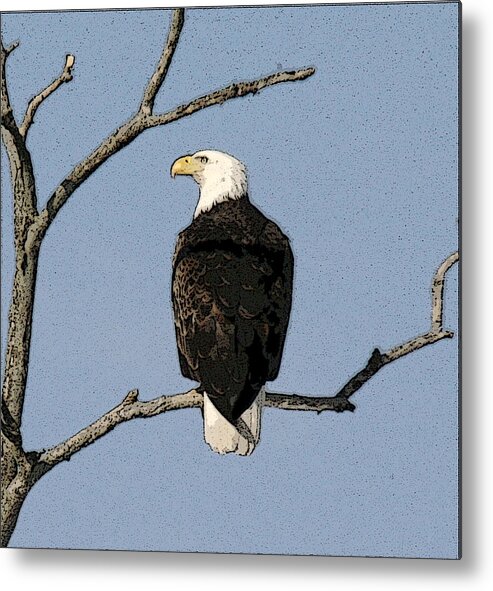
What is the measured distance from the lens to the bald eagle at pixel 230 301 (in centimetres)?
252

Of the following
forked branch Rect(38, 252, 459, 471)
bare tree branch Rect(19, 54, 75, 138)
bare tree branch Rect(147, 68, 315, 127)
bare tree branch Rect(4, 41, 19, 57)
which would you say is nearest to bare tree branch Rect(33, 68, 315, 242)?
bare tree branch Rect(147, 68, 315, 127)

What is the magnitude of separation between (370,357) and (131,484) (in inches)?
20.2

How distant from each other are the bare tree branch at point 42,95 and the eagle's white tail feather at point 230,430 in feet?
2.03

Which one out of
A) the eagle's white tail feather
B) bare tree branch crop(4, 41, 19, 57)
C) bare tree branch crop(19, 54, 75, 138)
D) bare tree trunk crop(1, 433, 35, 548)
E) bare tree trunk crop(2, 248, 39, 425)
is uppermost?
bare tree branch crop(4, 41, 19, 57)

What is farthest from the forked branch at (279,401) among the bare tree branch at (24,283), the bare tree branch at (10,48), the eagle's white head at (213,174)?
the bare tree branch at (10,48)

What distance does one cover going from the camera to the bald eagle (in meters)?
2.52

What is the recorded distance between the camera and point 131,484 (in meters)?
2.58

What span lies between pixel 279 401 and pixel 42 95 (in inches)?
29.0

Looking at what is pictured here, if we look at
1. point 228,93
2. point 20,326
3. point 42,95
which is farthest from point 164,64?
point 20,326

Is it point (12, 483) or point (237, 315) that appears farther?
point (12, 483)

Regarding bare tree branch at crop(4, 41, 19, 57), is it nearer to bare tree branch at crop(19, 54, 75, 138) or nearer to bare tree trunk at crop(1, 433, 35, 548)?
bare tree branch at crop(19, 54, 75, 138)

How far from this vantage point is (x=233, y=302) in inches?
99.3

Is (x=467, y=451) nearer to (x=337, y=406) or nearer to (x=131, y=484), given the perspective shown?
(x=337, y=406)

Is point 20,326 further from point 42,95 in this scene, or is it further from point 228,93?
point 228,93
